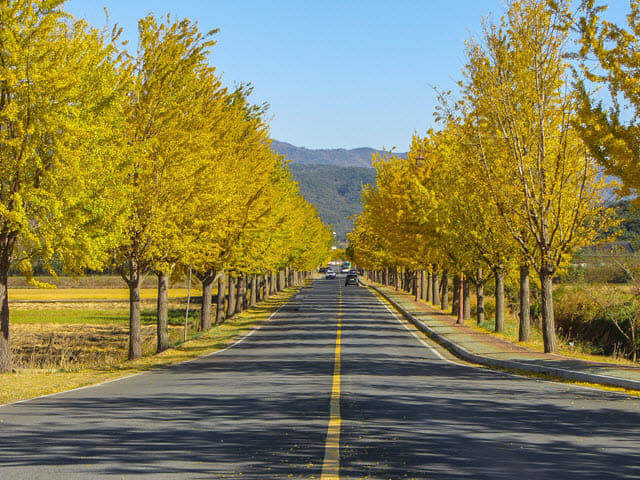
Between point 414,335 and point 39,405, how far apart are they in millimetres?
18196

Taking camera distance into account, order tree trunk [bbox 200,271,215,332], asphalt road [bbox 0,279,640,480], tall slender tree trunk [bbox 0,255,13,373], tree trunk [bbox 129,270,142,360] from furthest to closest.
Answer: tree trunk [bbox 200,271,215,332] → tree trunk [bbox 129,270,142,360] → tall slender tree trunk [bbox 0,255,13,373] → asphalt road [bbox 0,279,640,480]

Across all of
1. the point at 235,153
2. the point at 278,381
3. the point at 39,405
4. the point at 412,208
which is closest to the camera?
the point at 39,405

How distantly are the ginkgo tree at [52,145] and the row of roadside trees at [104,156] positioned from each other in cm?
3

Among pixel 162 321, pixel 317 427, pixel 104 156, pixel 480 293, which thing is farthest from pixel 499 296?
pixel 317 427

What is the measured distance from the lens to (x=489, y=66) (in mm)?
23109

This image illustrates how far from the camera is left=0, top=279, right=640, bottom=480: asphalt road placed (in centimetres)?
710

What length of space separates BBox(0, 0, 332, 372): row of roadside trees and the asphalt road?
4.09 metres

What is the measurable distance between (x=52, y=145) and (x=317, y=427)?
10.6 metres

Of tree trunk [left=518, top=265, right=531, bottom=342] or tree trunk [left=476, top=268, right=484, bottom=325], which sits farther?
tree trunk [left=476, top=268, right=484, bottom=325]

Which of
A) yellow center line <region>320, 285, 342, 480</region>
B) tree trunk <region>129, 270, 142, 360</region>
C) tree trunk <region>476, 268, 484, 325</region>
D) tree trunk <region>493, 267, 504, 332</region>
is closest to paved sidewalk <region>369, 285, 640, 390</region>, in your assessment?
tree trunk <region>493, 267, 504, 332</region>

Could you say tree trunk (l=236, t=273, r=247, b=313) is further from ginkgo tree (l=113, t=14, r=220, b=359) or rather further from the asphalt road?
the asphalt road

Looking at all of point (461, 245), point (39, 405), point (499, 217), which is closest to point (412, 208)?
point (461, 245)

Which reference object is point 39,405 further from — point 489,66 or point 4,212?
point 489,66

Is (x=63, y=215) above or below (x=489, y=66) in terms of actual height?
below
